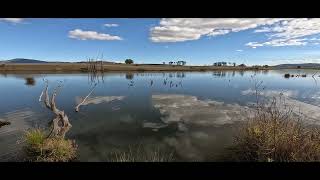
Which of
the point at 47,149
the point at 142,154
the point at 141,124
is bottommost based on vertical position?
the point at 142,154

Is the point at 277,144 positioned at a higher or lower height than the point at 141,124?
higher

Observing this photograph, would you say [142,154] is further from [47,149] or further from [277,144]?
[277,144]

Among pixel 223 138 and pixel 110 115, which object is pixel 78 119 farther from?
pixel 223 138

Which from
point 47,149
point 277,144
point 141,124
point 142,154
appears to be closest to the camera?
point 277,144

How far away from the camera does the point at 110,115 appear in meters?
11.5

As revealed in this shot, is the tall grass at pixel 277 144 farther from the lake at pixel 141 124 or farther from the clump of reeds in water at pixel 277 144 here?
the lake at pixel 141 124

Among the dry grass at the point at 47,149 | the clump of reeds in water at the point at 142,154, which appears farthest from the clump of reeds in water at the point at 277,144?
the dry grass at the point at 47,149

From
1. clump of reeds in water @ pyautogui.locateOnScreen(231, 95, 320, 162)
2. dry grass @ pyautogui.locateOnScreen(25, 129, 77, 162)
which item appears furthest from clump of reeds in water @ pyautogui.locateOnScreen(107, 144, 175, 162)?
clump of reeds in water @ pyautogui.locateOnScreen(231, 95, 320, 162)

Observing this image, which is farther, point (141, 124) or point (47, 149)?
point (141, 124)

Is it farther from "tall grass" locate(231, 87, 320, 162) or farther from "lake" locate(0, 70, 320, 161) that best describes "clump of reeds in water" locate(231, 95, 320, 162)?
"lake" locate(0, 70, 320, 161)

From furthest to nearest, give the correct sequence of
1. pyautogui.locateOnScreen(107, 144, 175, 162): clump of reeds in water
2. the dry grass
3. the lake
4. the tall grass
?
the lake
pyautogui.locateOnScreen(107, 144, 175, 162): clump of reeds in water
the dry grass
the tall grass

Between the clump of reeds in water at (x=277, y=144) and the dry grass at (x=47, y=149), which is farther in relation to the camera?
the dry grass at (x=47, y=149)

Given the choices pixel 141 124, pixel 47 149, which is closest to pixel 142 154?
pixel 47 149

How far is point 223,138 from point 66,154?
4282mm
